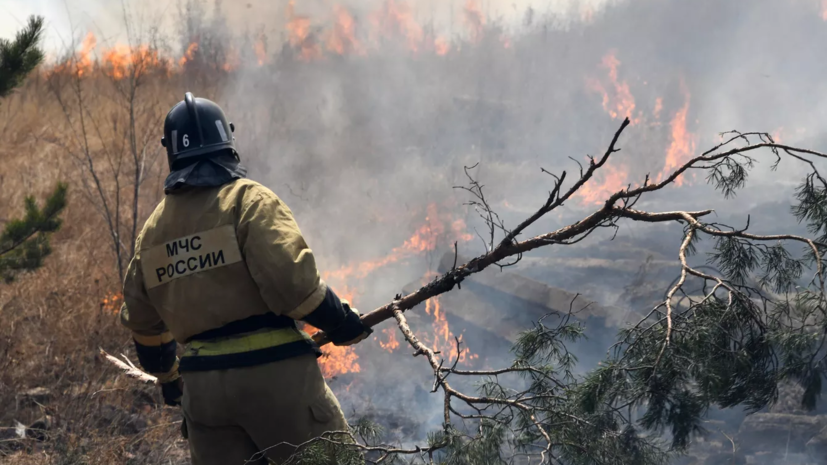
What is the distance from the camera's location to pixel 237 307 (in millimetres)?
2396

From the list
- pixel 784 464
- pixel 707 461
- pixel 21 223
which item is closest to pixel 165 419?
pixel 21 223

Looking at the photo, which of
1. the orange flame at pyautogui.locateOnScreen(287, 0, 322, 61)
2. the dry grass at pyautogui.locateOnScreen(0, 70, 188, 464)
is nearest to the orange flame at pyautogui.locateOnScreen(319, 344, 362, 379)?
the dry grass at pyautogui.locateOnScreen(0, 70, 188, 464)

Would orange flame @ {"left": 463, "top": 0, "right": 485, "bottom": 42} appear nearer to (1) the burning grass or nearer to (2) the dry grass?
(1) the burning grass

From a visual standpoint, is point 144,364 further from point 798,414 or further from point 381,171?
point 381,171

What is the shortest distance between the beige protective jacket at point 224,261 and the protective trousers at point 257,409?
0.49 feet

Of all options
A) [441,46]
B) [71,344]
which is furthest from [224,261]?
[441,46]

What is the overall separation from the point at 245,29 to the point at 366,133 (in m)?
3.59

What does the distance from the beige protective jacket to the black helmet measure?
19cm

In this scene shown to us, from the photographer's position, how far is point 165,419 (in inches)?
211

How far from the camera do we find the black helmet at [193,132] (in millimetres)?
2621

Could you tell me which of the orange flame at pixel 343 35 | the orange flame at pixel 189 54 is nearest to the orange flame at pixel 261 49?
the orange flame at pixel 189 54

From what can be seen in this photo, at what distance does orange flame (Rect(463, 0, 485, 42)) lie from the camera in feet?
55.0

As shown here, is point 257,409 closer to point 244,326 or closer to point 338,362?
A: point 244,326

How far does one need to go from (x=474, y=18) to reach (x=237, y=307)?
16060mm
